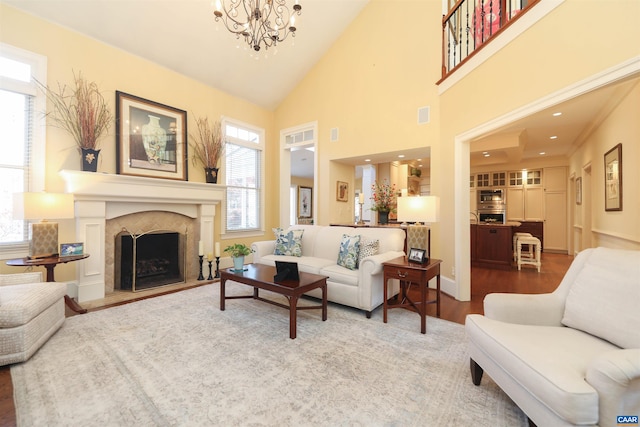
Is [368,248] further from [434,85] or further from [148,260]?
[148,260]

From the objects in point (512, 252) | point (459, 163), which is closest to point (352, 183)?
point (459, 163)

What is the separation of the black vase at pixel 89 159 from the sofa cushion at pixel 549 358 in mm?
4574

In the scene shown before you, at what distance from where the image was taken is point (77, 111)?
3500 mm

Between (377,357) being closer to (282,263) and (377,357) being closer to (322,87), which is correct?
(282,263)

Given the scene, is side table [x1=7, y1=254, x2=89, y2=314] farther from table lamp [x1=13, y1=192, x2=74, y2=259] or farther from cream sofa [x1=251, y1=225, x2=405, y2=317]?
cream sofa [x1=251, y1=225, x2=405, y2=317]

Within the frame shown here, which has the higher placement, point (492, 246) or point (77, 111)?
point (77, 111)

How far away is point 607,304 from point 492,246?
4559mm

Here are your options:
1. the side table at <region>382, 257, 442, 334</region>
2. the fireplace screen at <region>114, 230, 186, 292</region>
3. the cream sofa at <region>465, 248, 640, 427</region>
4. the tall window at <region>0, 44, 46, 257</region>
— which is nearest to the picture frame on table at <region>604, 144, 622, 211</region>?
the cream sofa at <region>465, 248, 640, 427</region>

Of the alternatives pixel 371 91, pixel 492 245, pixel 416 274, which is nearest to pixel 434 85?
pixel 371 91

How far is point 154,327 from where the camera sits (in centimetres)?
271

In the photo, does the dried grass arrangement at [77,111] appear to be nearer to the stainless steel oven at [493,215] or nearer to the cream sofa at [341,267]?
the cream sofa at [341,267]

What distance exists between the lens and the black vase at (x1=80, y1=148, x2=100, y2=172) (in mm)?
3508

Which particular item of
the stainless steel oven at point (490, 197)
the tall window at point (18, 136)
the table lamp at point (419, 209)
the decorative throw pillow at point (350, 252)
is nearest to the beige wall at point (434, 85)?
the table lamp at point (419, 209)

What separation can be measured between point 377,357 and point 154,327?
86.4 inches
